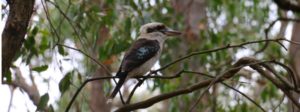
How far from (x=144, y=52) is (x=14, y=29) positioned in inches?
61.8

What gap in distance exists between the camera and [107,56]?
408cm

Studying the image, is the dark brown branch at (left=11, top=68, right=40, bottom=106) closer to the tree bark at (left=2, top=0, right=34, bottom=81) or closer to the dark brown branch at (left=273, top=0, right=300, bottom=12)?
the dark brown branch at (left=273, top=0, right=300, bottom=12)

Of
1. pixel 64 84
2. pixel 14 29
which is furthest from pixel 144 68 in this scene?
pixel 14 29

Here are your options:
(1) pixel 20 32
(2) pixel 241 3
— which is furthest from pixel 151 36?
(2) pixel 241 3

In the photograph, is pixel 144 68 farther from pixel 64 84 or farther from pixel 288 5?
pixel 288 5

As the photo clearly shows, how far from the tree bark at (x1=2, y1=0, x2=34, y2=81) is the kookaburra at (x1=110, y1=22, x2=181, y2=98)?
38.5 inches

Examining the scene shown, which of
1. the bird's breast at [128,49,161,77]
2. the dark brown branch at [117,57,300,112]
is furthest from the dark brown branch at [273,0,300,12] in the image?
the dark brown branch at [117,57,300,112]

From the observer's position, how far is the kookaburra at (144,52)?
3541 mm

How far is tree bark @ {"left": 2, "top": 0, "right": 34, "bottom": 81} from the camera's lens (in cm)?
224

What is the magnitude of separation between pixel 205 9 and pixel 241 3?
395 mm

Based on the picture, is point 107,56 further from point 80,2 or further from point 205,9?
point 205,9

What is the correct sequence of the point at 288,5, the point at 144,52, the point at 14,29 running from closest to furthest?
the point at 14,29 < the point at 144,52 < the point at 288,5

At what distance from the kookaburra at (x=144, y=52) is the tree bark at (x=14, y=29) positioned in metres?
0.98

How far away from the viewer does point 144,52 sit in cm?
377
